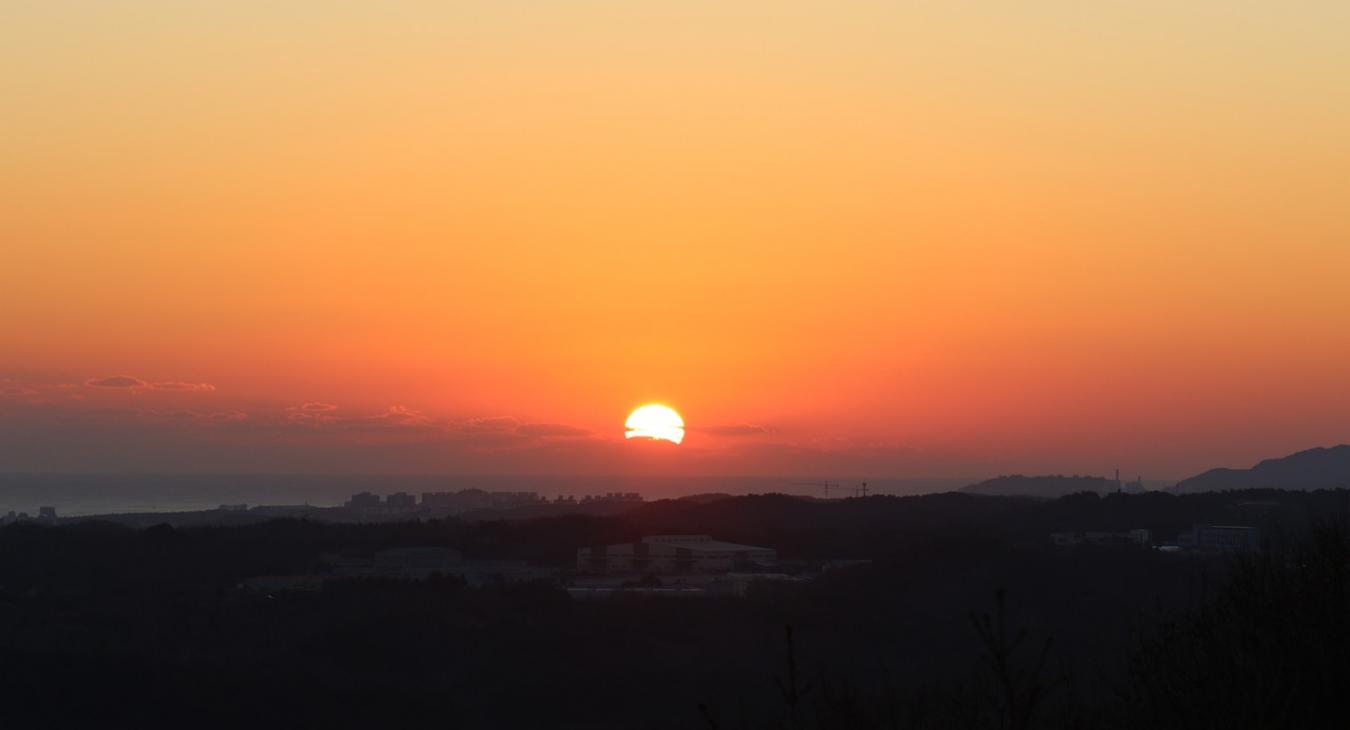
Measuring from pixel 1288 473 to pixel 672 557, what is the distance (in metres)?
117

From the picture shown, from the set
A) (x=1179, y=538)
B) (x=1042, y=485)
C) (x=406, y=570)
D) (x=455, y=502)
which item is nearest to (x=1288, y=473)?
(x=1042, y=485)

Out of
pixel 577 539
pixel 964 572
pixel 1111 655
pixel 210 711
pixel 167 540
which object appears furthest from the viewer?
pixel 577 539

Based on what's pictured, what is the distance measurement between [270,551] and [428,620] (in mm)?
18641

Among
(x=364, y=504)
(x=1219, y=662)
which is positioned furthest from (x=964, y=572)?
(x=364, y=504)

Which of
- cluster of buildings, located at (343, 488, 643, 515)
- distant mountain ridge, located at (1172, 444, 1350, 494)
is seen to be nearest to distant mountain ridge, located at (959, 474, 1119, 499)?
distant mountain ridge, located at (1172, 444, 1350, 494)

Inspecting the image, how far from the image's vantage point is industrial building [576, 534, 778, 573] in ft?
205

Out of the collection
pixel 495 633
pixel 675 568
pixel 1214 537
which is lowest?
pixel 495 633

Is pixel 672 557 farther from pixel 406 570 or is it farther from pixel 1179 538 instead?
pixel 1179 538

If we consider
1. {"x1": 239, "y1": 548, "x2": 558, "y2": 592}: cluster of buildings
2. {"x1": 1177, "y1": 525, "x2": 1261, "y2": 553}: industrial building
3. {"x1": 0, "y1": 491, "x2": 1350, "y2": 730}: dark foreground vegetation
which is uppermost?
{"x1": 1177, "y1": 525, "x2": 1261, "y2": 553}: industrial building

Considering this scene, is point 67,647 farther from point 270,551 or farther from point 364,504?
point 364,504

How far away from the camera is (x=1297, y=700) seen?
9.82 m

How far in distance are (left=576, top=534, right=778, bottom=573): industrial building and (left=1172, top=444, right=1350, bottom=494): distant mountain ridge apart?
9673 centimetres

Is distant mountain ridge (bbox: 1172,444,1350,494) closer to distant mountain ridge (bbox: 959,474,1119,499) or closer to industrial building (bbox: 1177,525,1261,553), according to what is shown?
distant mountain ridge (bbox: 959,474,1119,499)

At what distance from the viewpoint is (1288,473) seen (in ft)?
529
